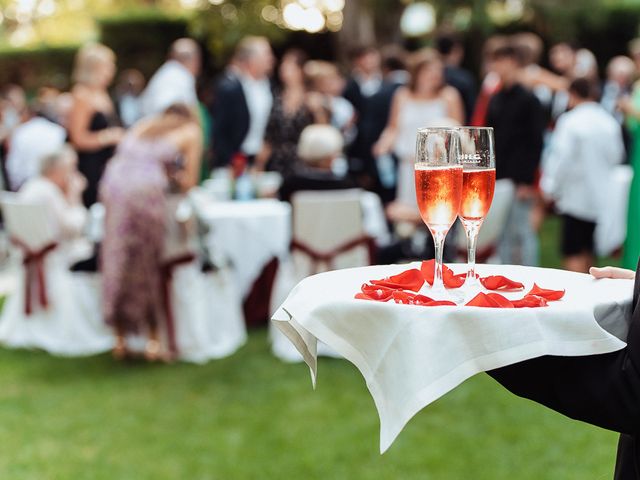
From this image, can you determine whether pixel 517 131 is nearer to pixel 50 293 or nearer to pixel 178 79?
pixel 178 79

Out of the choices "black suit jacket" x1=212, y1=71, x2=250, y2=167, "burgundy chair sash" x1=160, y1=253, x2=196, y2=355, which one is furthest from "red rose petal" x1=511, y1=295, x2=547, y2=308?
"black suit jacket" x1=212, y1=71, x2=250, y2=167

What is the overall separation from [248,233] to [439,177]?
5.13m

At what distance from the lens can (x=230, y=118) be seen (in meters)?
8.24

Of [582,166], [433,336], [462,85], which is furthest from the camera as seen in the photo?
[462,85]

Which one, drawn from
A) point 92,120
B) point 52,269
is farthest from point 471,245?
point 92,120

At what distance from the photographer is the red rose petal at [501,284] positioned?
1.70m

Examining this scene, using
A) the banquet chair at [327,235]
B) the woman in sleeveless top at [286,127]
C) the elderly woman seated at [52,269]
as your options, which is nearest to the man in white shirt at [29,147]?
the woman in sleeveless top at [286,127]

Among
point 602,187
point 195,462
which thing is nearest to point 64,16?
point 602,187

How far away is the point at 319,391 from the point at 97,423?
1190mm

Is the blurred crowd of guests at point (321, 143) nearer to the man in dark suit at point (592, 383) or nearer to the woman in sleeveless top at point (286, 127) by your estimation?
the woman in sleeveless top at point (286, 127)

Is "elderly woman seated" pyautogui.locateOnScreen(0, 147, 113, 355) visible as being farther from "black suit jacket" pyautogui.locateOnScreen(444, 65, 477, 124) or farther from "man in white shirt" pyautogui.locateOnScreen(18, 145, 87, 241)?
"black suit jacket" pyautogui.locateOnScreen(444, 65, 477, 124)

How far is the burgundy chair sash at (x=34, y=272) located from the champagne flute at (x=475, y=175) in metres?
5.15

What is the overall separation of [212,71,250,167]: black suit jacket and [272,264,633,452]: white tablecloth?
671 centimetres

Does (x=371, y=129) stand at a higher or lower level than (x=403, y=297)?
lower
